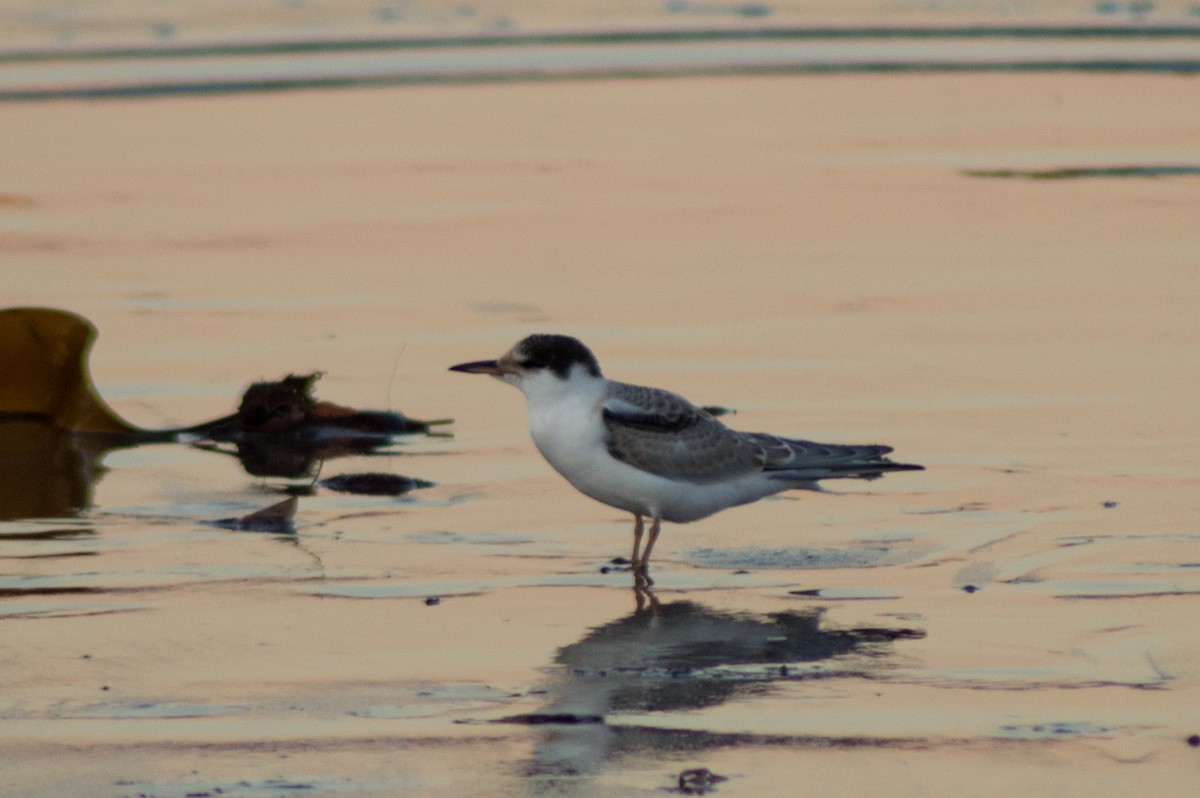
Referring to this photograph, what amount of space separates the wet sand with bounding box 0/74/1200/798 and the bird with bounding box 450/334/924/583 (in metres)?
0.19

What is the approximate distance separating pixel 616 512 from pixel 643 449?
28.7 inches

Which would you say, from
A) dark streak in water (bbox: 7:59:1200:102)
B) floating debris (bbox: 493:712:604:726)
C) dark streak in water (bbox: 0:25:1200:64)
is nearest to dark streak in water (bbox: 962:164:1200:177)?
dark streak in water (bbox: 7:59:1200:102)

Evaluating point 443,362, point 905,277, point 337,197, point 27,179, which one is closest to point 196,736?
point 443,362

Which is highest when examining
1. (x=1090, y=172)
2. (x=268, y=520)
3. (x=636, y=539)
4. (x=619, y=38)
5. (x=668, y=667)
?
(x=619, y=38)

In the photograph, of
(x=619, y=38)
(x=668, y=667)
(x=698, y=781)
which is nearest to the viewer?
(x=698, y=781)

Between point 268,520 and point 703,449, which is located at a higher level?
point 703,449

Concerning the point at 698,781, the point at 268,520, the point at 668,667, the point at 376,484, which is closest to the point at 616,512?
the point at 376,484

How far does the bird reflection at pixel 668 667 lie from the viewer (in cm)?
474

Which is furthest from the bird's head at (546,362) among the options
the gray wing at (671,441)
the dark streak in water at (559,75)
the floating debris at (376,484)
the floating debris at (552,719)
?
the dark streak in water at (559,75)

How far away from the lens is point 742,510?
729cm

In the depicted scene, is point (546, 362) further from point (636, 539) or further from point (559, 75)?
point (559, 75)

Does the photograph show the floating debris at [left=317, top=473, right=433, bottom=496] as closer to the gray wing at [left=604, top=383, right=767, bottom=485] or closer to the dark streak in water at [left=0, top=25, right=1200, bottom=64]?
the gray wing at [left=604, top=383, right=767, bottom=485]

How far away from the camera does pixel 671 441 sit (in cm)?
671

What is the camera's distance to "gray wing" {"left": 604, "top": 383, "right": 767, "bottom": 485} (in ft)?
21.8
